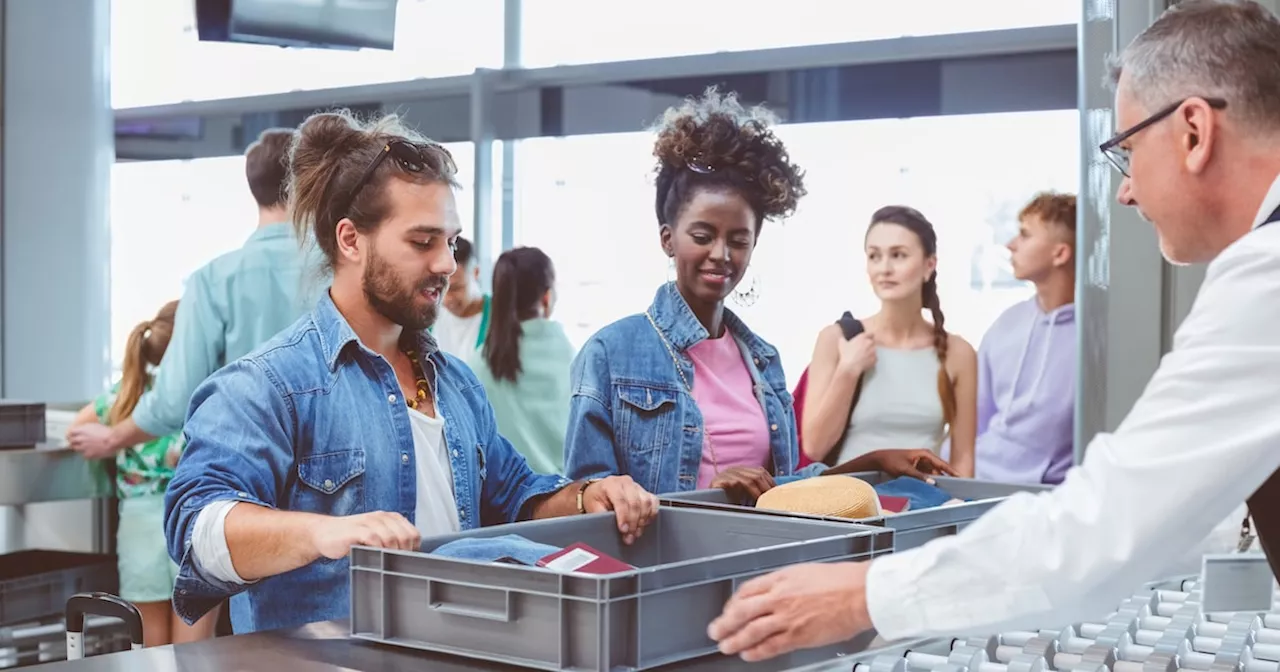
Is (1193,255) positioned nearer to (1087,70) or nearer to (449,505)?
(449,505)

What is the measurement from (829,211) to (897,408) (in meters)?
1.38

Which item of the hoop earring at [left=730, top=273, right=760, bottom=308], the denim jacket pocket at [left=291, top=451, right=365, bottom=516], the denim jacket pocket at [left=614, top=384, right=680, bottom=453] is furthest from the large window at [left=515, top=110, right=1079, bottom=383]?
the denim jacket pocket at [left=291, top=451, right=365, bottom=516]

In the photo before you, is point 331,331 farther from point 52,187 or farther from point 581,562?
point 52,187

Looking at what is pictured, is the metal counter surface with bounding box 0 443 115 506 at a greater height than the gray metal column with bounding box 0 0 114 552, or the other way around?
the gray metal column with bounding box 0 0 114 552

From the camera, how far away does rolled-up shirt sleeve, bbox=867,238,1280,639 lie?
1.18 metres

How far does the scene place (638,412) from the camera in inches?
100

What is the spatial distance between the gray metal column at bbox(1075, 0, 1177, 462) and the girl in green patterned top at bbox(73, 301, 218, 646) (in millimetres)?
2366

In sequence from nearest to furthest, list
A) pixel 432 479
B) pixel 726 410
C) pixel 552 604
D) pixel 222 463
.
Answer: pixel 552 604
pixel 222 463
pixel 432 479
pixel 726 410

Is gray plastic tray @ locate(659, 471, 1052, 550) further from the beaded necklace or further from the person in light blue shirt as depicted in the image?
the person in light blue shirt

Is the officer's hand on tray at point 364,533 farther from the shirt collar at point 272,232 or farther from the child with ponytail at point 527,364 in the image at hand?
the child with ponytail at point 527,364

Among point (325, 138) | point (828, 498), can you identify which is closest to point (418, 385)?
point (325, 138)

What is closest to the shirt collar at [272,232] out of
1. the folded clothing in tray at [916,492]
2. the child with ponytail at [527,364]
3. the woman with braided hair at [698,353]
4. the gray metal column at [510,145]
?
the child with ponytail at [527,364]

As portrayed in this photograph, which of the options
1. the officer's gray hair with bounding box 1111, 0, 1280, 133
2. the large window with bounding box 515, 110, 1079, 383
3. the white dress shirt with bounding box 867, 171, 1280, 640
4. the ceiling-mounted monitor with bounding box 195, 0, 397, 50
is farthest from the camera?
the large window with bounding box 515, 110, 1079, 383

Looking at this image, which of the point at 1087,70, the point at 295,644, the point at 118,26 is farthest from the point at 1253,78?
the point at 118,26
